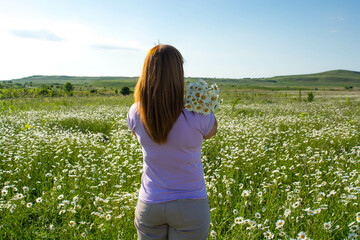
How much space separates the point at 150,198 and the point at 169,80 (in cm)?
81

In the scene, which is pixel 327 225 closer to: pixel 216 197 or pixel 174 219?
pixel 216 197

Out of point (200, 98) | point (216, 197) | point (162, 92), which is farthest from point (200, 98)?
point (216, 197)

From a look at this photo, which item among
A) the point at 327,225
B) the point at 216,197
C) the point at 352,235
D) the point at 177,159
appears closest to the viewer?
the point at 177,159

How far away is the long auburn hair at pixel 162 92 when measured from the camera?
1.56 m

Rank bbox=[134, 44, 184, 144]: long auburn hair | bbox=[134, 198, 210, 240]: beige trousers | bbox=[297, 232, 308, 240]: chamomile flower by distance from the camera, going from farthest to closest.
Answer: bbox=[297, 232, 308, 240]: chamomile flower < bbox=[134, 198, 210, 240]: beige trousers < bbox=[134, 44, 184, 144]: long auburn hair

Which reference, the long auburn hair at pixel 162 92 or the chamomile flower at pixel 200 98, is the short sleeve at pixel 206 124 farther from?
the long auburn hair at pixel 162 92

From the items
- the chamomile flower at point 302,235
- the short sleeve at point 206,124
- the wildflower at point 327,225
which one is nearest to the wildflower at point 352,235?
the wildflower at point 327,225

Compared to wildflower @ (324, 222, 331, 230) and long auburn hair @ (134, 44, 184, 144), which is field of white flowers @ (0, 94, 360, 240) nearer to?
wildflower @ (324, 222, 331, 230)

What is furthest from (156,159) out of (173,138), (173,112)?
(173,112)

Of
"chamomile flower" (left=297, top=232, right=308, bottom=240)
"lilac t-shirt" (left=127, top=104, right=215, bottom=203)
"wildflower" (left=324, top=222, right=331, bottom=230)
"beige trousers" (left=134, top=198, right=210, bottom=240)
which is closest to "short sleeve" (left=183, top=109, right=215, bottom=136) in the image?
"lilac t-shirt" (left=127, top=104, right=215, bottom=203)

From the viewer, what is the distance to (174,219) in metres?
1.68

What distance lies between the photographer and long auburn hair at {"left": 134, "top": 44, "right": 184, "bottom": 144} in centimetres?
156

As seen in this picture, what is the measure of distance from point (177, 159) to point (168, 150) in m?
0.09

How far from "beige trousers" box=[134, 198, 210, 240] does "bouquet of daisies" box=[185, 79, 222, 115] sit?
0.62 meters
